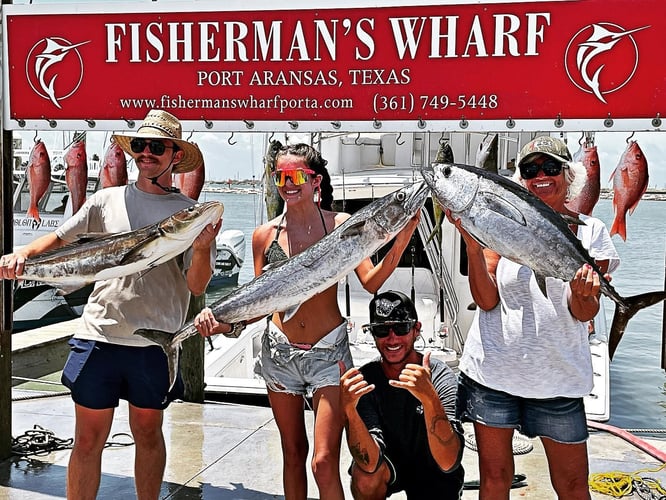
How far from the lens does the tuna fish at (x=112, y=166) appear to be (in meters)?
4.72

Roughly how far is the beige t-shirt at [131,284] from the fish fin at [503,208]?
1370 millimetres

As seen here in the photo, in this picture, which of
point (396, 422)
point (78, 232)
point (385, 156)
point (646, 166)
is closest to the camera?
point (396, 422)

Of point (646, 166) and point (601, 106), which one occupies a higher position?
point (601, 106)

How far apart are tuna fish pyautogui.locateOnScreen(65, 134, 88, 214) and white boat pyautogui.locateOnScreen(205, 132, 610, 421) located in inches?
152

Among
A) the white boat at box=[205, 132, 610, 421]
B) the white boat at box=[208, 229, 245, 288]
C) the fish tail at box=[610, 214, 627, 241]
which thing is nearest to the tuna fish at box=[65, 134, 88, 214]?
the fish tail at box=[610, 214, 627, 241]

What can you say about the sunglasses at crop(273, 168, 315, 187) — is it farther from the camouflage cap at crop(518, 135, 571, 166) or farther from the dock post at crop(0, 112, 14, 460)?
the dock post at crop(0, 112, 14, 460)

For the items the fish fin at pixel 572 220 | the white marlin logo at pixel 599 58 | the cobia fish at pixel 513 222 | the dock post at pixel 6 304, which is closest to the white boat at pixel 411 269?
the dock post at pixel 6 304

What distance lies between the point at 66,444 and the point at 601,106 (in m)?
3.95

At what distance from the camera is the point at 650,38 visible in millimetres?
3553

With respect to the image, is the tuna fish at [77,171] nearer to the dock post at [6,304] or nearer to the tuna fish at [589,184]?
the dock post at [6,304]

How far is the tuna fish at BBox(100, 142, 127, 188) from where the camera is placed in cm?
472

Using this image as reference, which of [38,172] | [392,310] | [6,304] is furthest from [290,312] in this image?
[38,172]

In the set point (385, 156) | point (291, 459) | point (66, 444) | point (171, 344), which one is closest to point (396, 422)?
point (291, 459)

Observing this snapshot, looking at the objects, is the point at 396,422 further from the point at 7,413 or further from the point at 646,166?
the point at 7,413
